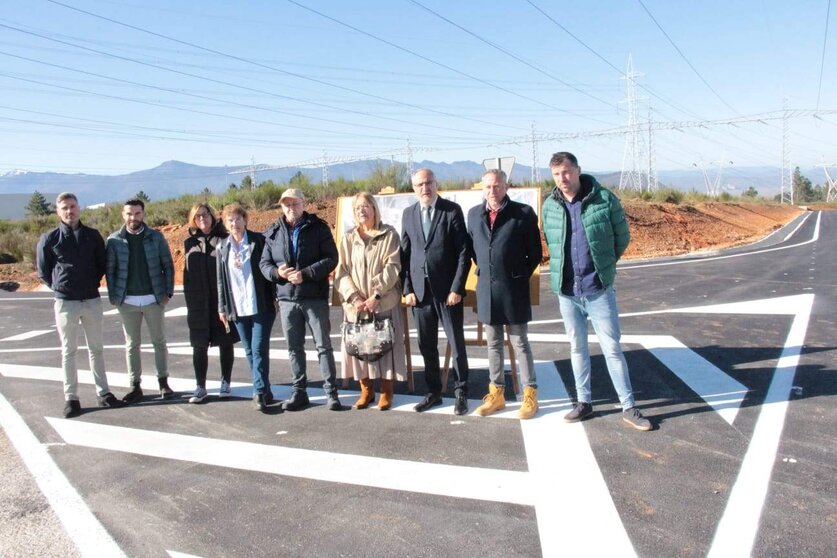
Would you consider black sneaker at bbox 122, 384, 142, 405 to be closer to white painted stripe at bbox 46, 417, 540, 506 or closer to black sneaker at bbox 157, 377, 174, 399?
black sneaker at bbox 157, 377, 174, 399

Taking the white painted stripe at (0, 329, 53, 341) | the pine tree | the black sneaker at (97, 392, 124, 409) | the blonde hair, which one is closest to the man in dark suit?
the blonde hair

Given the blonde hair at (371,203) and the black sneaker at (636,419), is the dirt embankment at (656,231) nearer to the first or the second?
the blonde hair at (371,203)

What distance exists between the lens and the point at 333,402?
5707mm

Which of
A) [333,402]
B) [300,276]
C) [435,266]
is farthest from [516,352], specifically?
[300,276]

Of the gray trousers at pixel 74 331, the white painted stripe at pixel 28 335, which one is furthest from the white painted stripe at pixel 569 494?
the white painted stripe at pixel 28 335

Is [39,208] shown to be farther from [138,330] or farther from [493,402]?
[493,402]

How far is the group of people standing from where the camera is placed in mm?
4949

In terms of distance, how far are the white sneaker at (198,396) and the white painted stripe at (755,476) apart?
477cm

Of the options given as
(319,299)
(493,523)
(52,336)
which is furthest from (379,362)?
(52,336)

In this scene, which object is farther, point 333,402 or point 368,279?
point 333,402

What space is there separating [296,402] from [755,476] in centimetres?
382

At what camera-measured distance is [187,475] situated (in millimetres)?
4418

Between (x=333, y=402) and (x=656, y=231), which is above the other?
(x=656, y=231)

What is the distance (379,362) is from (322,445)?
40.7 inches
